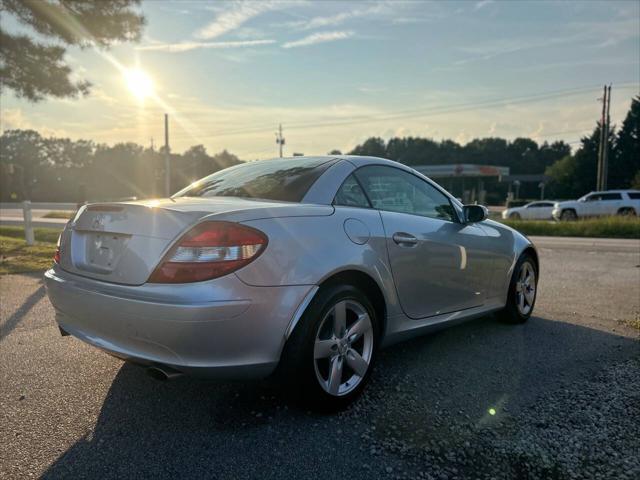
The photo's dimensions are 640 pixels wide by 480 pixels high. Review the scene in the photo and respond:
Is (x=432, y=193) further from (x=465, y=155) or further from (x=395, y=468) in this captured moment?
(x=465, y=155)

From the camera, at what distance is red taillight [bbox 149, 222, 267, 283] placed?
2379mm

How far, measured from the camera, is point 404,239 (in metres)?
3.25

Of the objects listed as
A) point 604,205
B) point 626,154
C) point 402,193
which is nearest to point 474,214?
point 402,193

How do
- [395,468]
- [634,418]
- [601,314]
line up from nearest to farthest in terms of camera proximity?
[395,468], [634,418], [601,314]

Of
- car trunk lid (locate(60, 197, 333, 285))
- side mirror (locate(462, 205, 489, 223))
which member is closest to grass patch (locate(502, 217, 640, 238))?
side mirror (locate(462, 205, 489, 223))

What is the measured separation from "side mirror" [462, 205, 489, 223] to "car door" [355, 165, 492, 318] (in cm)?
6

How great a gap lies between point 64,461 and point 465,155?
109 metres

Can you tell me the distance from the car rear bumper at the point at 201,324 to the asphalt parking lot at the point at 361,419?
402 mm

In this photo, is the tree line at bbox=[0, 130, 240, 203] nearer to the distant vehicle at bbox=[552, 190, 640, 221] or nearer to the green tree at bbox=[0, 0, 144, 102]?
the distant vehicle at bbox=[552, 190, 640, 221]

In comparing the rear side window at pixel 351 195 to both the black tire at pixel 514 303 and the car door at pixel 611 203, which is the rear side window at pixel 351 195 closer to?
the black tire at pixel 514 303

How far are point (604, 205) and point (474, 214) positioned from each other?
25.5m

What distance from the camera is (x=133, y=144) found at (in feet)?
350

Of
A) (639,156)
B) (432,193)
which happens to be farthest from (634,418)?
(639,156)

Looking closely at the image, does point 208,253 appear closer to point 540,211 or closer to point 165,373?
point 165,373
